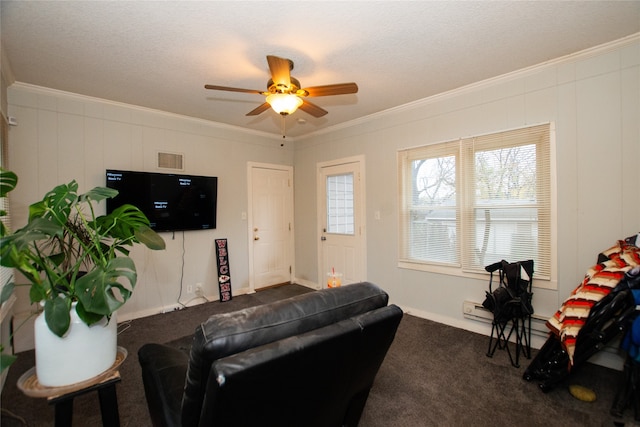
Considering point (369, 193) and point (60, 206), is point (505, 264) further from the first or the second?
point (60, 206)

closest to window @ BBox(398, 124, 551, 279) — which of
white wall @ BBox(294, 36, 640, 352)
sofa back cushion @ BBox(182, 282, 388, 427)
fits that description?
white wall @ BBox(294, 36, 640, 352)

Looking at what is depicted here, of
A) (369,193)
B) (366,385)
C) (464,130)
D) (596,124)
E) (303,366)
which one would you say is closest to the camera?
(303,366)

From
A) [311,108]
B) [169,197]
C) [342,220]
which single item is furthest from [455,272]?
[169,197]

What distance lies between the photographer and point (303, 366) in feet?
3.54

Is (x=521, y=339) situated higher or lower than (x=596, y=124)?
lower

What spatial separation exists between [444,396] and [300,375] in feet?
5.31

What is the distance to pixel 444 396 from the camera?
A: 2.15m

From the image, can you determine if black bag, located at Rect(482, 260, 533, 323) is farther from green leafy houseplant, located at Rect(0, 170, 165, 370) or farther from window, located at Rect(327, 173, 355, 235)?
green leafy houseplant, located at Rect(0, 170, 165, 370)

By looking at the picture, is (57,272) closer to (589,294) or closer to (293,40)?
(293,40)

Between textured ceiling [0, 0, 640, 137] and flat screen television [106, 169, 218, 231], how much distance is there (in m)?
0.99

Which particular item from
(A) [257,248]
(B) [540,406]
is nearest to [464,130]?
(B) [540,406]

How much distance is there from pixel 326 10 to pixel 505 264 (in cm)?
258

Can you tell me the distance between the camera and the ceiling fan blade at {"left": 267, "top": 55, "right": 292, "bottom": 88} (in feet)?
6.82

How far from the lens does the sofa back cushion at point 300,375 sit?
37.4 inches
